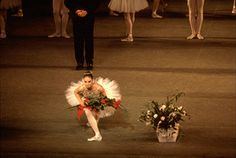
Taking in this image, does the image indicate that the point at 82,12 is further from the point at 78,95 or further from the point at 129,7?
the point at 78,95

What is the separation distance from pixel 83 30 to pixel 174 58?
95.3 inches

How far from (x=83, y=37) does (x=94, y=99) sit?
4.26 metres

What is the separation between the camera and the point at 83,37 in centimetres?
1460

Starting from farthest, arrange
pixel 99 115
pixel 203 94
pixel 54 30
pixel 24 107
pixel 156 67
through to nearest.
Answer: pixel 54 30, pixel 156 67, pixel 203 94, pixel 24 107, pixel 99 115

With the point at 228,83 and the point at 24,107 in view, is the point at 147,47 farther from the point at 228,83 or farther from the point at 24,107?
the point at 24,107

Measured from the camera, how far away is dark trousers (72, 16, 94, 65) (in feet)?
47.2

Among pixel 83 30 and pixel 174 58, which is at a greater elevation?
pixel 83 30

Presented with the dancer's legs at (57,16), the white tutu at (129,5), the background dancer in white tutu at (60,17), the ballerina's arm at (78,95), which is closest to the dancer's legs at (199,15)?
the white tutu at (129,5)

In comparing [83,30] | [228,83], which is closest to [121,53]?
[83,30]

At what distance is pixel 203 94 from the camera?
1305cm

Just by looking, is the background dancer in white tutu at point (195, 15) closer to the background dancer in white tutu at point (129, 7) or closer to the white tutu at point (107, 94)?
Answer: the background dancer in white tutu at point (129, 7)

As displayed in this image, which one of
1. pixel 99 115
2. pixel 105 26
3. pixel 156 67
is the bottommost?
pixel 105 26

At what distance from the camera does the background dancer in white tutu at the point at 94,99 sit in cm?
1051

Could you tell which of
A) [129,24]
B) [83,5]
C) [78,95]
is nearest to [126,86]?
[83,5]
